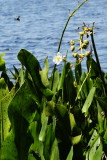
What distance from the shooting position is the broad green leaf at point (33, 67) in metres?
1.17

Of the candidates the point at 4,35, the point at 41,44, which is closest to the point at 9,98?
the point at 41,44

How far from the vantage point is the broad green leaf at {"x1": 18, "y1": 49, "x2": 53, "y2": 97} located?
1166 mm

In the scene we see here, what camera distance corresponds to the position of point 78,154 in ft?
3.49

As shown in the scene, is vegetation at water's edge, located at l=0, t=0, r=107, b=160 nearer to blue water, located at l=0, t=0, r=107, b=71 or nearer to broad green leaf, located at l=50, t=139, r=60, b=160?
broad green leaf, located at l=50, t=139, r=60, b=160

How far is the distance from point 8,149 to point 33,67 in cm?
29

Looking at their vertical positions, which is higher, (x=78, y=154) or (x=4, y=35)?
(x=78, y=154)

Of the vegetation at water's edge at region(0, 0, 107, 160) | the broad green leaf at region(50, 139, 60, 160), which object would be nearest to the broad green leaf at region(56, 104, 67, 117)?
the vegetation at water's edge at region(0, 0, 107, 160)

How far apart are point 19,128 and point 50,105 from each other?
10 centimetres

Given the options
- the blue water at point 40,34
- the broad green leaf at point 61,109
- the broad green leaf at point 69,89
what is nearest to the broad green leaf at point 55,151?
the broad green leaf at point 61,109

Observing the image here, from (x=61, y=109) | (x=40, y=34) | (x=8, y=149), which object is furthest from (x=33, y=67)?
(x=40, y=34)

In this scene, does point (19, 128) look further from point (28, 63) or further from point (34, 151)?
point (28, 63)

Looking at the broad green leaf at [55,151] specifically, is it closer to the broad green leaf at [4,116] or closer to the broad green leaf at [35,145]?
the broad green leaf at [35,145]

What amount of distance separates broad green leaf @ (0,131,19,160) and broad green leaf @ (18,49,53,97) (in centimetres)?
24

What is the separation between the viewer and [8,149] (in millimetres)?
970
